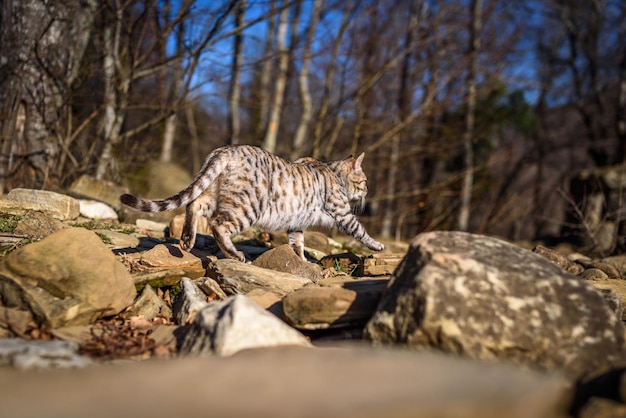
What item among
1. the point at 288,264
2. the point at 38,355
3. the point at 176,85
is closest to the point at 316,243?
the point at 288,264

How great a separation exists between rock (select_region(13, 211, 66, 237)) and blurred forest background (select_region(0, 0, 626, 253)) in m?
3.46

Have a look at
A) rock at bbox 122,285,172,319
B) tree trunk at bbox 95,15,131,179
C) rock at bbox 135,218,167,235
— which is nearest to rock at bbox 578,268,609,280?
rock at bbox 122,285,172,319

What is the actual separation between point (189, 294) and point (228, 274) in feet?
1.91

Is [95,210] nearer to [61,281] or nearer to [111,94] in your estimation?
[111,94]

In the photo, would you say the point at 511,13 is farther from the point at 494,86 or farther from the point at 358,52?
the point at 358,52

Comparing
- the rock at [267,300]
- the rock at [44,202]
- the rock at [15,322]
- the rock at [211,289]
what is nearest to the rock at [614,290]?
the rock at [267,300]

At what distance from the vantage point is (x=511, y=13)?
20.5 meters

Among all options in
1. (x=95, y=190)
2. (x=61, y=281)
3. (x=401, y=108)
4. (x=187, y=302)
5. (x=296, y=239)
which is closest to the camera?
(x=61, y=281)

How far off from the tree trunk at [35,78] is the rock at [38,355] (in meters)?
6.75

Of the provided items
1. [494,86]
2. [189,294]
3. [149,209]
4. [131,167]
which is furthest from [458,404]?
[494,86]

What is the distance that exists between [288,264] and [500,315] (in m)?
2.76

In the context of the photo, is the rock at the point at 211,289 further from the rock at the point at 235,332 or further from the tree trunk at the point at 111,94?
the tree trunk at the point at 111,94

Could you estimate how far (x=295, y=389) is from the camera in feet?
7.98

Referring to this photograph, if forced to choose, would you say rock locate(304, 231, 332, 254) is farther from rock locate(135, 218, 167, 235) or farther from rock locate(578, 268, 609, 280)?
rock locate(578, 268, 609, 280)
